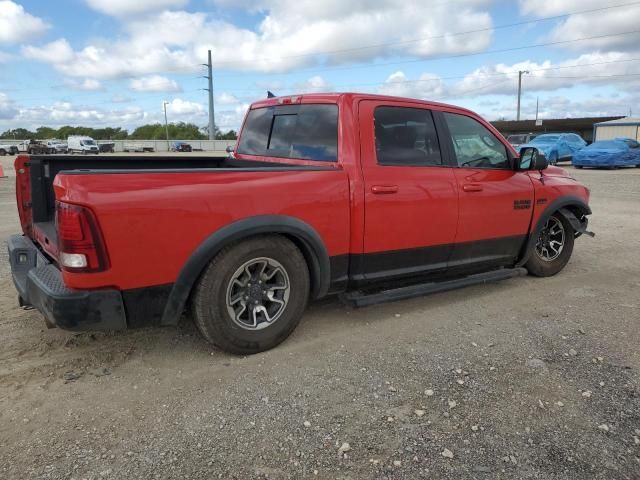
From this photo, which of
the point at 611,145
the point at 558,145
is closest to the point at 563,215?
the point at 611,145

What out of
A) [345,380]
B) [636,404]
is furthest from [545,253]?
[345,380]

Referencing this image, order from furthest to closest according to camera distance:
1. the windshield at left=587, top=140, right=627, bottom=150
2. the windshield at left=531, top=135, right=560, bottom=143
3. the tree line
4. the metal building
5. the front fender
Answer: the tree line, the metal building, the windshield at left=531, top=135, right=560, bottom=143, the windshield at left=587, top=140, right=627, bottom=150, the front fender

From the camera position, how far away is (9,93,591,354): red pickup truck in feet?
9.25

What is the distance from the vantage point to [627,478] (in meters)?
2.29

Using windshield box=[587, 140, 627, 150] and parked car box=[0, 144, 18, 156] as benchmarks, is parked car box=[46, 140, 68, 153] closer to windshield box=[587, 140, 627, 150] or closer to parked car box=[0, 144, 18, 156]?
parked car box=[0, 144, 18, 156]

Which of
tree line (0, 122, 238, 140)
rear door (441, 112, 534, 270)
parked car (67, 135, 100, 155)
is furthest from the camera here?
tree line (0, 122, 238, 140)

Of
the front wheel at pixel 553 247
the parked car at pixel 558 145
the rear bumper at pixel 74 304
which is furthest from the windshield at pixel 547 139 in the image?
the rear bumper at pixel 74 304

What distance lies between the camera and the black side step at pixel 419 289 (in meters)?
3.82

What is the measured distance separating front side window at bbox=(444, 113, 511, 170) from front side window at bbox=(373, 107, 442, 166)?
26 cm

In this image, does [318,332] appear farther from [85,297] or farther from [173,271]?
[85,297]

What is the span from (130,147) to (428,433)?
72.9m

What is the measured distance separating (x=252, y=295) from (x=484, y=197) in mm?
2319

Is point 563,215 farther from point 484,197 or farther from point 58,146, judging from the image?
point 58,146

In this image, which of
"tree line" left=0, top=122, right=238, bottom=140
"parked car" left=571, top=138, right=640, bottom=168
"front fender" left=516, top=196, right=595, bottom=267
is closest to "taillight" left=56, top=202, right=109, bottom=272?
"front fender" left=516, top=196, right=595, bottom=267
